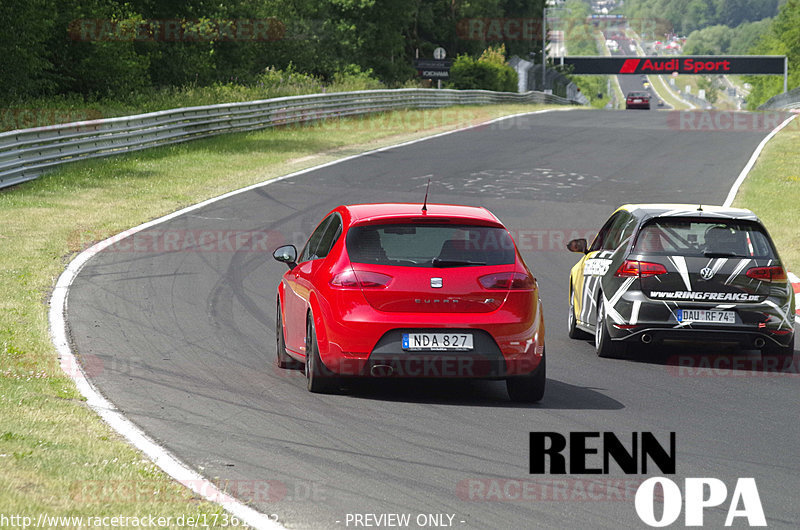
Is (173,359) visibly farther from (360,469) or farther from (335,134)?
(335,134)

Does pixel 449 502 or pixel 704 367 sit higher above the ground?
pixel 449 502

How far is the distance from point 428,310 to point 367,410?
864mm

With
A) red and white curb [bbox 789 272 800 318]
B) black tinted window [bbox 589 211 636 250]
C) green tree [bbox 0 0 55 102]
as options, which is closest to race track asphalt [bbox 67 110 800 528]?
black tinted window [bbox 589 211 636 250]

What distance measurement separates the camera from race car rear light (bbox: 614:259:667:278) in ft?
35.8

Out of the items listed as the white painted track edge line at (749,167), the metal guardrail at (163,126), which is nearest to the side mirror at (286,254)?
the white painted track edge line at (749,167)

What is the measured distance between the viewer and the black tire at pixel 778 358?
35.3 feet

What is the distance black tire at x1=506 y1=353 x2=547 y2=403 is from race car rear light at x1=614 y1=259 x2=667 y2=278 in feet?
8.06

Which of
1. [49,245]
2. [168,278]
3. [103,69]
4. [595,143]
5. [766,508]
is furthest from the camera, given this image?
[103,69]

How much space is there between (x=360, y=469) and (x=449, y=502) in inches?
32.1

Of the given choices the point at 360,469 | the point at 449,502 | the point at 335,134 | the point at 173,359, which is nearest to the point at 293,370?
→ the point at 173,359

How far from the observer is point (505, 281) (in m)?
8.78

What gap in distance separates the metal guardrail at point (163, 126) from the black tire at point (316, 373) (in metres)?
15.5

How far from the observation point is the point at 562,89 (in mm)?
101125

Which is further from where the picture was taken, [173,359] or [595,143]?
[595,143]
